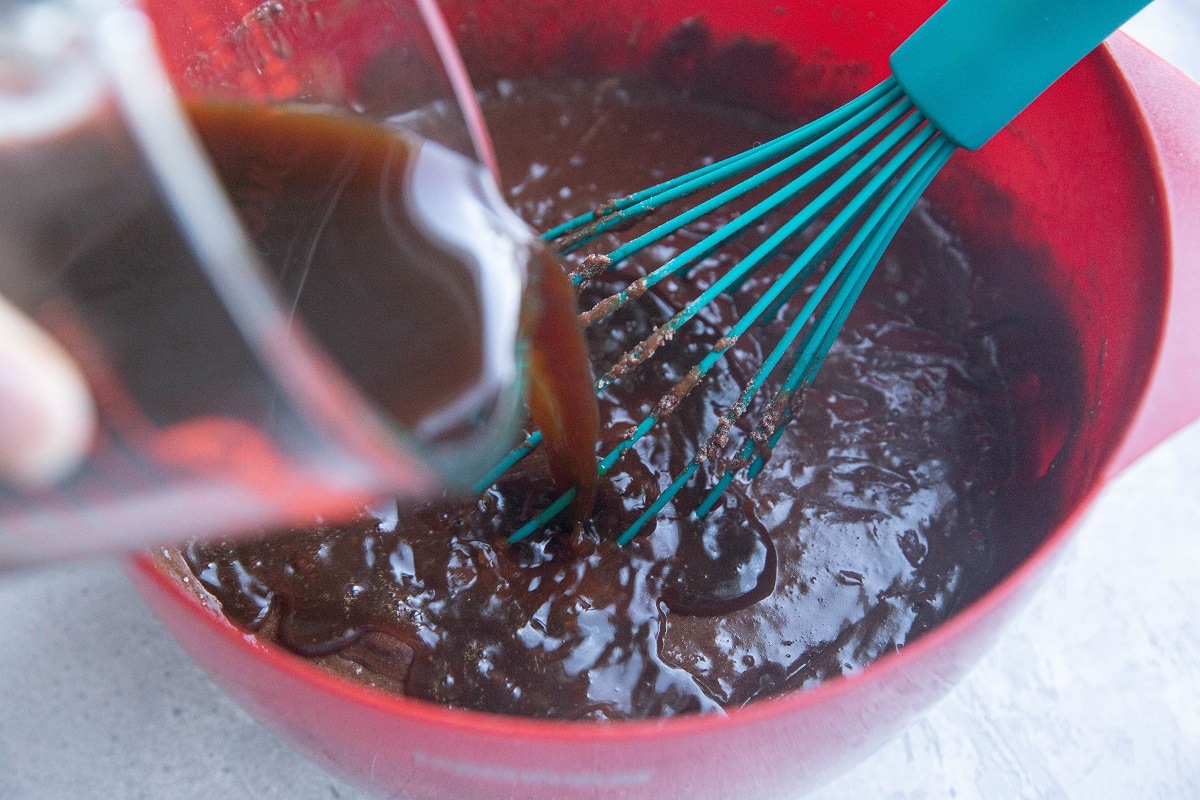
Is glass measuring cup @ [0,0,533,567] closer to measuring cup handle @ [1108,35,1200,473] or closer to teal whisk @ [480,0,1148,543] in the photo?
teal whisk @ [480,0,1148,543]

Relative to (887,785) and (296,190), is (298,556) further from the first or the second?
(887,785)

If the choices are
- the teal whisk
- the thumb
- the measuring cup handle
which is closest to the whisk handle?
the teal whisk

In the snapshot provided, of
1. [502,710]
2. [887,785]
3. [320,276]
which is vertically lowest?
[887,785]

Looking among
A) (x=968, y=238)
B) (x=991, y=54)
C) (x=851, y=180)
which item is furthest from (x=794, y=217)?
(x=968, y=238)

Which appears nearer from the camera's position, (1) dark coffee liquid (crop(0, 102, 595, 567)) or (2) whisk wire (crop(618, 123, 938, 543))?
(1) dark coffee liquid (crop(0, 102, 595, 567))

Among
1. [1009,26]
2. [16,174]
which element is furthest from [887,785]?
[16,174]

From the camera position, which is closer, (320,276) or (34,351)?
(34,351)

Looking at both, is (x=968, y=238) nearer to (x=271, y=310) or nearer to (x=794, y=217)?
(x=794, y=217)
